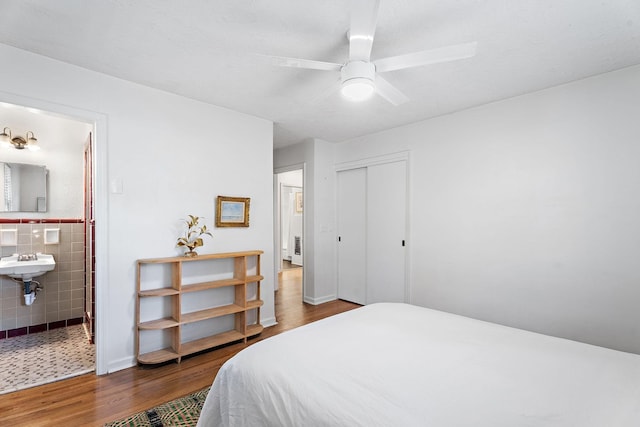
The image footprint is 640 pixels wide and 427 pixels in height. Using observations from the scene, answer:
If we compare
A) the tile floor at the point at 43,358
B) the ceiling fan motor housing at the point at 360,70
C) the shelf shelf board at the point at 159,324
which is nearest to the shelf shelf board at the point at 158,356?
the shelf shelf board at the point at 159,324

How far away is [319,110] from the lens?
3127mm

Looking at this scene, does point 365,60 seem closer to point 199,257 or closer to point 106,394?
point 199,257

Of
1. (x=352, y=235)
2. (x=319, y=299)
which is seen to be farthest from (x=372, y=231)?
(x=319, y=299)

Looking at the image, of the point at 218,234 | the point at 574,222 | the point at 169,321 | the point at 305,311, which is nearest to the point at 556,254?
the point at 574,222

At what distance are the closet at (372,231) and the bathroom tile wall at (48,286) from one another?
10.7ft

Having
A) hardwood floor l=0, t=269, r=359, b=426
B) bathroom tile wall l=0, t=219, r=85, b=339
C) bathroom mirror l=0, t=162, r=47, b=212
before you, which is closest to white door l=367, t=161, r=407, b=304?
hardwood floor l=0, t=269, r=359, b=426

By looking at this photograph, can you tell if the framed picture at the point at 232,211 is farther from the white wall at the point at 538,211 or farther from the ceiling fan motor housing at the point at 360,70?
the white wall at the point at 538,211

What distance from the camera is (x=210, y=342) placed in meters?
2.79

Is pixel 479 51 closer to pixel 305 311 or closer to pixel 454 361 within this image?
pixel 454 361

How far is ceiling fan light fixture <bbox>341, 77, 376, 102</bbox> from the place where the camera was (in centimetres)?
175

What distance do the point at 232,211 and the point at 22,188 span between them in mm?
2273

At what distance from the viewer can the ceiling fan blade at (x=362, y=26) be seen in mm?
1323

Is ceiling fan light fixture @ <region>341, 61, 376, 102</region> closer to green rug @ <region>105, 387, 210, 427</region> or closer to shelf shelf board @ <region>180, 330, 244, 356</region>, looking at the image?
green rug @ <region>105, 387, 210, 427</region>

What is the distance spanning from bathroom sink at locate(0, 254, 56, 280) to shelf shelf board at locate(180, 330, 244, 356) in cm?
160
